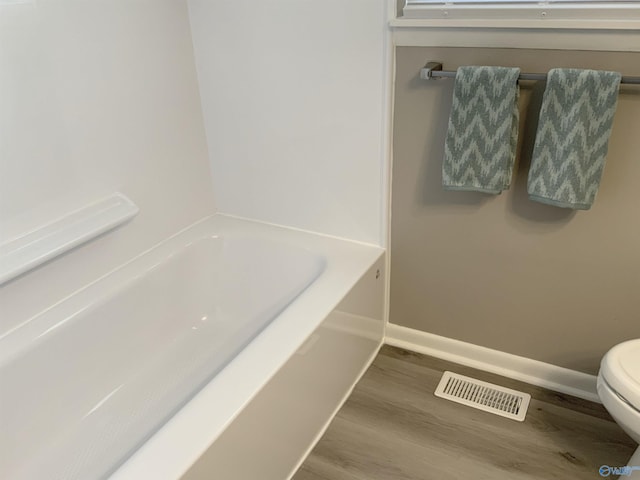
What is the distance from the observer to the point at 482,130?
164cm

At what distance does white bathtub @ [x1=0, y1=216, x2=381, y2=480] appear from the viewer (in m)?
1.41

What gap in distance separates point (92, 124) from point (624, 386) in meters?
1.67

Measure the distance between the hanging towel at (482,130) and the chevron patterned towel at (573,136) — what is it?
8 centimetres

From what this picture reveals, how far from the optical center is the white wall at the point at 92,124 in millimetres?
1514

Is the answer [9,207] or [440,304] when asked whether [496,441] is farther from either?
[9,207]

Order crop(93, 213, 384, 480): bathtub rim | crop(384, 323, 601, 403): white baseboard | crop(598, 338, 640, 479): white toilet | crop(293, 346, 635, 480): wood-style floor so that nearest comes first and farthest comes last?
crop(93, 213, 384, 480): bathtub rim
crop(598, 338, 640, 479): white toilet
crop(293, 346, 635, 480): wood-style floor
crop(384, 323, 601, 403): white baseboard

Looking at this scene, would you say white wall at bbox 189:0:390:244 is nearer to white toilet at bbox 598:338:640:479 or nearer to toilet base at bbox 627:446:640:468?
white toilet at bbox 598:338:640:479

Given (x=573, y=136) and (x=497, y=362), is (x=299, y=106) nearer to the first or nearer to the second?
(x=573, y=136)

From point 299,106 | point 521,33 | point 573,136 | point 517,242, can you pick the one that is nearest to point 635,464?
point 517,242

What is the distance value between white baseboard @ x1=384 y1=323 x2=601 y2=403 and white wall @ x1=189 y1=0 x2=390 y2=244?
450 mm

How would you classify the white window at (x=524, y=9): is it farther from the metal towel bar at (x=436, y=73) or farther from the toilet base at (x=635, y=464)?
→ the toilet base at (x=635, y=464)

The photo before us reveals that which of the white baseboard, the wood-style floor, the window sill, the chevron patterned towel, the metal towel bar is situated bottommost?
the wood-style floor

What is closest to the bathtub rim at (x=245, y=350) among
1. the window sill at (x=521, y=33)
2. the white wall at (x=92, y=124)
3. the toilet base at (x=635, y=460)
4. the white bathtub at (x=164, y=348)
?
the white bathtub at (x=164, y=348)

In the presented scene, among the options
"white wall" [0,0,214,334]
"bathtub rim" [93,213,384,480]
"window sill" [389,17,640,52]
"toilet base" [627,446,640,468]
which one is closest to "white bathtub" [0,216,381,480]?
"bathtub rim" [93,213,384,480]
